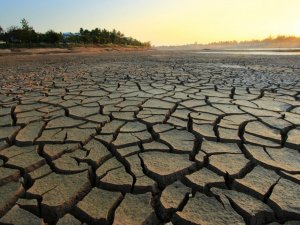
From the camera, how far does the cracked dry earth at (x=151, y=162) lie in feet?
4.48

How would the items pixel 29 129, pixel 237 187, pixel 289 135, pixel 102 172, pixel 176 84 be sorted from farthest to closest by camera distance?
pixel 176 84, pixel 29 129, pixel 289 135, pixel 102 172, pixel 237 187

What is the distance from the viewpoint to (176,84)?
15.5 ft

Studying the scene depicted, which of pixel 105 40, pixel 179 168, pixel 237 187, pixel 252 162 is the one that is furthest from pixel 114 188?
pixel 105 40

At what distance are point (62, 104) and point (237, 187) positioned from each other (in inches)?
93.8

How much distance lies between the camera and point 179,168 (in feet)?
5.66

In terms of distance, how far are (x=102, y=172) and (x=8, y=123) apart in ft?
4.58

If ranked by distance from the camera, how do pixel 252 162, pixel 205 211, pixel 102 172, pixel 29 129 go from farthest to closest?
pixel 29 129
pixel 252 162
pixel 102 172
pixel 205 211

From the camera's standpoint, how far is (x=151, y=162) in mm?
1813

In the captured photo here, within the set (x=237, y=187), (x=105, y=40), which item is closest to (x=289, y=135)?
(x=237, y=187)

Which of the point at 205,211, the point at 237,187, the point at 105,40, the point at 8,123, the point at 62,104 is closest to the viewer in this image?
the point at 205,211

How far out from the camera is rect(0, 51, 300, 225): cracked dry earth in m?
1.36

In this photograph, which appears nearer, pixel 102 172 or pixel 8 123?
pixel 102 172

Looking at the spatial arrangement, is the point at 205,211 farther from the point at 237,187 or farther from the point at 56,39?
the point at 56,39

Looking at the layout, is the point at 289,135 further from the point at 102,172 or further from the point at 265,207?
the point at 102,172
